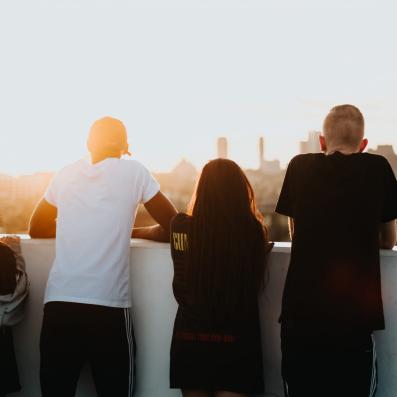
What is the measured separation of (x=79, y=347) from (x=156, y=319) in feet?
1.76

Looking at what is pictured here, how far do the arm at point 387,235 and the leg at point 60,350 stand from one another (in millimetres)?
1405

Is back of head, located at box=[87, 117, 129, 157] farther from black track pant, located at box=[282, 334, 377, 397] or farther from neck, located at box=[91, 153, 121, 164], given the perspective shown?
black track pant, located at box=[282, 334, 377, 397]

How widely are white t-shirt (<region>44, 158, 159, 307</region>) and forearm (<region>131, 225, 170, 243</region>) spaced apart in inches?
9.4

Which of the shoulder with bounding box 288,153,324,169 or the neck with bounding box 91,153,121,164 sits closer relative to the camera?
the shoulder with bounding box 288,153,324,169

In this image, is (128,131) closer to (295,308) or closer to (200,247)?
(200,247)

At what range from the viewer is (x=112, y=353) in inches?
107

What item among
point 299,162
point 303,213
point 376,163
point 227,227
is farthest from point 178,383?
point 376,163

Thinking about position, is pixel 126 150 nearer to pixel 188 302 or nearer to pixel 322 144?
pixel 188 302

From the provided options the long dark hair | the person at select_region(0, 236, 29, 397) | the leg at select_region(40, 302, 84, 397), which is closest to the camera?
the long dark hair

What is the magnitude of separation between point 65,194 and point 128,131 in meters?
0.44

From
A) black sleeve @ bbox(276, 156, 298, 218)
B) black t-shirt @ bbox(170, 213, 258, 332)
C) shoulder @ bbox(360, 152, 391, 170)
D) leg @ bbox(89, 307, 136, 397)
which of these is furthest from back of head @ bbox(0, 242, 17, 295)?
shoulder @ bbox(360, 152, 391, 170)

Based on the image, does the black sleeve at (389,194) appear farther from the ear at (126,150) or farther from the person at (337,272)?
the ear at (126,150)

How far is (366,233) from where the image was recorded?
2.42m

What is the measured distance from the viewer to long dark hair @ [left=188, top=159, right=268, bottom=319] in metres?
2.52
